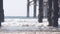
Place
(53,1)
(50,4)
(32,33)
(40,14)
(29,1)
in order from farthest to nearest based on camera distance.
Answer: (29,1) < (40,14) < (50,4) < (53,1) < (32,33)

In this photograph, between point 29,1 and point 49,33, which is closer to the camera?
point 49,33

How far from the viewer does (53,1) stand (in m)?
5.40

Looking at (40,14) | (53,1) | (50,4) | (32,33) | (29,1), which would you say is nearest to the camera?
(32,33)

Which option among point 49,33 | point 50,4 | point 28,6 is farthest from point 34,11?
point 49,33

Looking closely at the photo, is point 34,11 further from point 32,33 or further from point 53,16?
point 32,33

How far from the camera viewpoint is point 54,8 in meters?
5.48

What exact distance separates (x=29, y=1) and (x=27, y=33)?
36.1 ft

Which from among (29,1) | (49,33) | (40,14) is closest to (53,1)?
(49,33)

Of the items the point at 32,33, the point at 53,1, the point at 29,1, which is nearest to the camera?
the point at 32,33

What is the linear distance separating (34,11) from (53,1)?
379 inches

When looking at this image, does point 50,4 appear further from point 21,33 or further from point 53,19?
point 21,33

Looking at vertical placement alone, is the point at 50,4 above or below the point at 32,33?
above

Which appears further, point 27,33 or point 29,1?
point 29,1

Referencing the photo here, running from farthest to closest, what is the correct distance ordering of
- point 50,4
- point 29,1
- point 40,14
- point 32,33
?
point 29,1 → point 40,14 → point 50,4 → point 32,33
